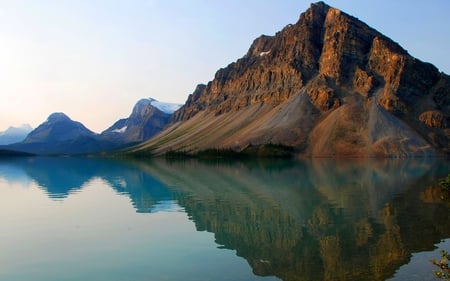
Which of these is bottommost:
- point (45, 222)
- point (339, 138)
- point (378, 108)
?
point (45, 222)

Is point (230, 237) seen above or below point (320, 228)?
below

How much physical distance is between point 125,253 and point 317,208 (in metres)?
19.7

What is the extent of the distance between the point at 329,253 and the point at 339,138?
16815 centimetres

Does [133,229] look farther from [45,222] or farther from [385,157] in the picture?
[385,157]

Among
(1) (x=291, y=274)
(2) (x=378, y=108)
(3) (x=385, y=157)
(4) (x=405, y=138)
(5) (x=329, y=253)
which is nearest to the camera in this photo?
(1) (x=291, y=274)

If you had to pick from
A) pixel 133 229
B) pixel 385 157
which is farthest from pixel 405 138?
pixel 133 229

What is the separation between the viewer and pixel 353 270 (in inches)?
795

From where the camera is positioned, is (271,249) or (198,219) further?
(198,219)

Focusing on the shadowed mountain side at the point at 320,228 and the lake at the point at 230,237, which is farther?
the shadowed mountain side at the point at 320,228

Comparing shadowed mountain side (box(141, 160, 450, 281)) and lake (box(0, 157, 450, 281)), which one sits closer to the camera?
lake (box(0, 157, 450, 281))

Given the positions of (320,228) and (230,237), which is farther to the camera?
(320,228)

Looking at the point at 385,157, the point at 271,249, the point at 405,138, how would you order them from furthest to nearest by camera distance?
the point at 405,138, the point at 385,157, the point at 271,249

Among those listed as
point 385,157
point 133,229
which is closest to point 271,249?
point 133,229

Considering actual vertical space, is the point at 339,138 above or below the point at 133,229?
above
